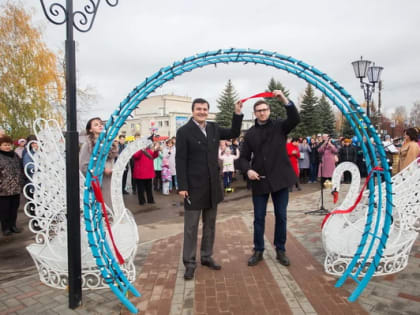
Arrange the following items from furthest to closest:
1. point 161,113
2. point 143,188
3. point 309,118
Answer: point 161,113
point 309,118
point 143,188

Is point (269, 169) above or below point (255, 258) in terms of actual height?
above

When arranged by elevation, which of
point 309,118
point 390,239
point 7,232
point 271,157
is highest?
point 309,118

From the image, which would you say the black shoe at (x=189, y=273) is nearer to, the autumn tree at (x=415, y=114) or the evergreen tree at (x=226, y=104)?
the evergreen tree at (x=226, y=104)

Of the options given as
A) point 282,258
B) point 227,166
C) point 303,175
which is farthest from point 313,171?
point 282,258

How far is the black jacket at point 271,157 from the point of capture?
3.98 meters

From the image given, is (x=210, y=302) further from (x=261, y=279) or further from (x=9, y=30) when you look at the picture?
(x=9, y=30)

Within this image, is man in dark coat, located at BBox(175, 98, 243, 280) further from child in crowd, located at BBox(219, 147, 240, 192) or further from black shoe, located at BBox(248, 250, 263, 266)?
child in crowd, located at BBox(219, 147, 240, 192)

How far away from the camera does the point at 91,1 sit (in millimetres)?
3156

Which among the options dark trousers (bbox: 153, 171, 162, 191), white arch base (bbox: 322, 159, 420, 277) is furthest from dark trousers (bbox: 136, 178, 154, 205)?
white arch base (bbox: 322, 159, 420, 277)

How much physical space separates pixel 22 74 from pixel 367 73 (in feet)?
54.4

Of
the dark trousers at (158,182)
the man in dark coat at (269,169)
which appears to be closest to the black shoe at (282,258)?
the man in dark coat at (269,169)

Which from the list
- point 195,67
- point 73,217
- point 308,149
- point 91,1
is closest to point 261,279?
point 73,217

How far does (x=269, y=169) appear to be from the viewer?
13.2 ft

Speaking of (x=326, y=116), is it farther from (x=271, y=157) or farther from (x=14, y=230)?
(x=14, y=230)
